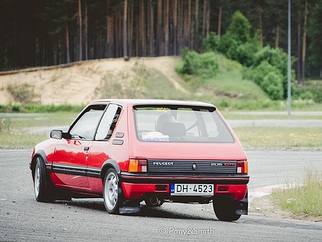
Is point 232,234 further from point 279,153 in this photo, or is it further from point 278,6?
point 278,6

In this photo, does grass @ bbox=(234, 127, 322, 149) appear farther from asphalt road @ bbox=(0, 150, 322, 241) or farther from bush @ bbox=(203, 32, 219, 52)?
bush @ bbox=(203, 32, 219, 52)

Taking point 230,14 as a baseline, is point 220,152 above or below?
below

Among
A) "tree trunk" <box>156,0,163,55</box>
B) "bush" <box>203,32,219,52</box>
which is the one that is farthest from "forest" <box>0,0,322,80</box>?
"bush" <box>203,32,219,52</box>

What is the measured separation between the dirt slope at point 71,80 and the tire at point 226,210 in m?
62.3

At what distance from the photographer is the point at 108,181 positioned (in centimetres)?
1166

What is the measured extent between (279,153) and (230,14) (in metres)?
99.2

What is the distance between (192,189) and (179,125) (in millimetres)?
939

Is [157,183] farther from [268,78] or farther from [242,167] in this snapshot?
[268,78]

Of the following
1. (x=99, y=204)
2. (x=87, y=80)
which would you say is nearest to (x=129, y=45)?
(x=87, y=80)

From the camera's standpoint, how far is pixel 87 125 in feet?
43.2

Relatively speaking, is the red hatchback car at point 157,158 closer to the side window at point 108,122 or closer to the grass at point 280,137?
the side window at point 108,122

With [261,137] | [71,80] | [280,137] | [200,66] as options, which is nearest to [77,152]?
[261,137]

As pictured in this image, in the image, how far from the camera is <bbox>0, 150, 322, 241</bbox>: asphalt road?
31.0ft

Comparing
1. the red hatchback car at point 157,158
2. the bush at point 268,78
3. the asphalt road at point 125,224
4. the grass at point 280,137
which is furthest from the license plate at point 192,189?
the bush at point 268,78
